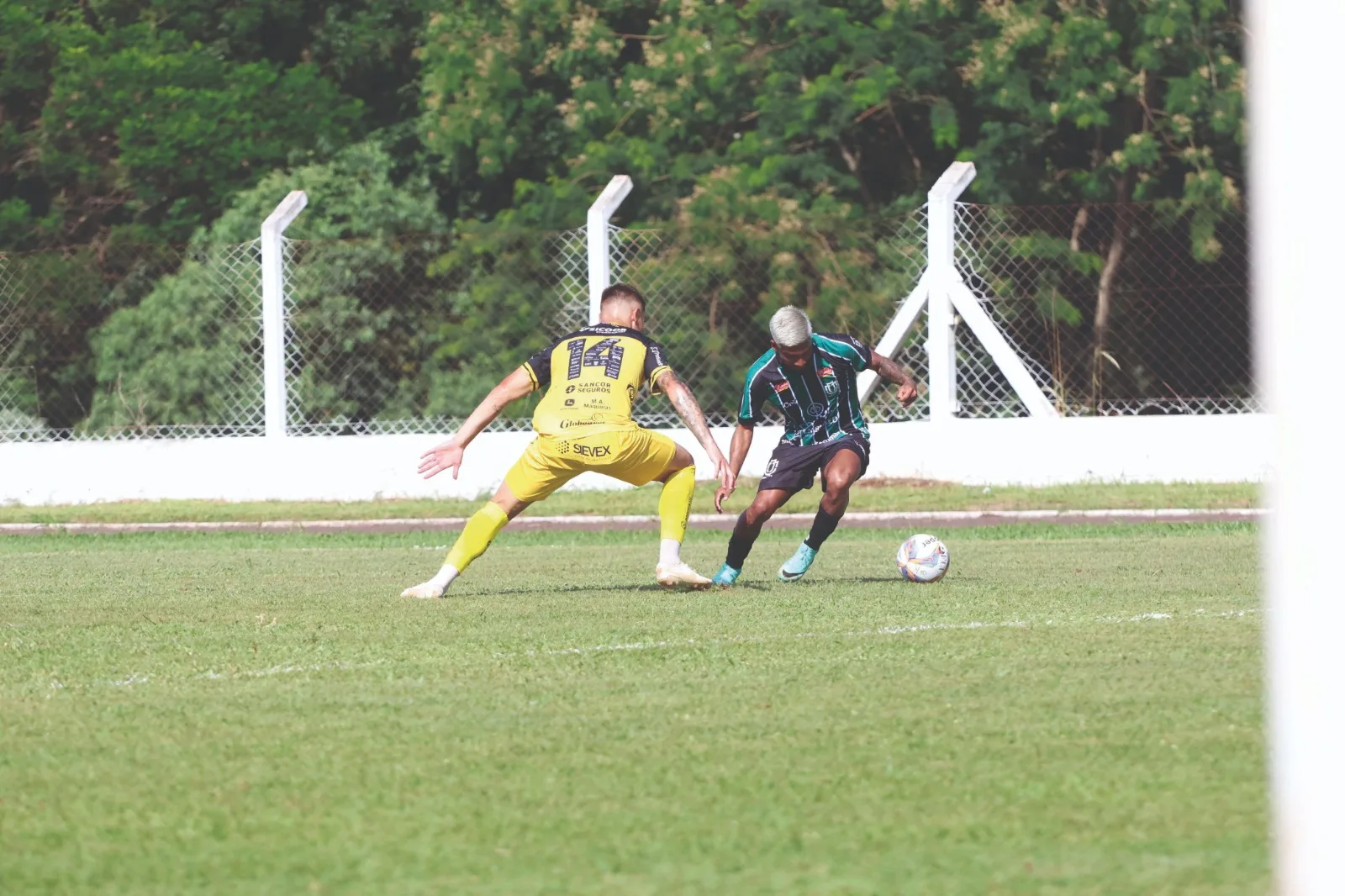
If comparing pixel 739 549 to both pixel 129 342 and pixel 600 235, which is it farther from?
pixel 129 342

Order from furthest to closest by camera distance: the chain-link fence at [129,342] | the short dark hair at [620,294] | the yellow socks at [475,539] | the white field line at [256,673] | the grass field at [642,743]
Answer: the chain-link fence at [129,342] → the short dark hair at [620,294] → the yellow socks at [475,539] → the white field line at [256,673] → the grass field at [642,743]

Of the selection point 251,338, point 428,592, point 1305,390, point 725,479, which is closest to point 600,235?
point 251,338

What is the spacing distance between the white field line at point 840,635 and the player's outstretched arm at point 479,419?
271 centimetres

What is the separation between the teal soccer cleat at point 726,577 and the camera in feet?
38.1

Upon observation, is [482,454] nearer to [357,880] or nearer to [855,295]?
[855,295]

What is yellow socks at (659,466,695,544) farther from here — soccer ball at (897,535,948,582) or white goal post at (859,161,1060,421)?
white goal post at (859,161,1060,421)

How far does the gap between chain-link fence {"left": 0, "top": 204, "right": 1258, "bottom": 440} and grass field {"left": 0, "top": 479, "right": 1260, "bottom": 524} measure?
84cm

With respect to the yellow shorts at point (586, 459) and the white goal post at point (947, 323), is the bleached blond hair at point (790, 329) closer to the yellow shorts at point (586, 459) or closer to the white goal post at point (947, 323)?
the yellow shorts at point (586, 459)

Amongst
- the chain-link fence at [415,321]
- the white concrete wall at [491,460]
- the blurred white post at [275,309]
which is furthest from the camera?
the chain-link fence at [415,321]

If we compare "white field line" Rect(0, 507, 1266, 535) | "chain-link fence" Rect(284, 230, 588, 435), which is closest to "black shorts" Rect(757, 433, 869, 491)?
"white field line" Rect(0, 507, 1266, 535)

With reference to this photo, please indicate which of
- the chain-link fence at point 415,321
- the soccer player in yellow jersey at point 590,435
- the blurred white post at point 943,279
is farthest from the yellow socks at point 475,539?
the chain-link fence at point 415,321

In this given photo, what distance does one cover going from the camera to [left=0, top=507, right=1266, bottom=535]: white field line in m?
17.5

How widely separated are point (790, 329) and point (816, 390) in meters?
0.52

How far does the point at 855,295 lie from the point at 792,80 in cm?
749
